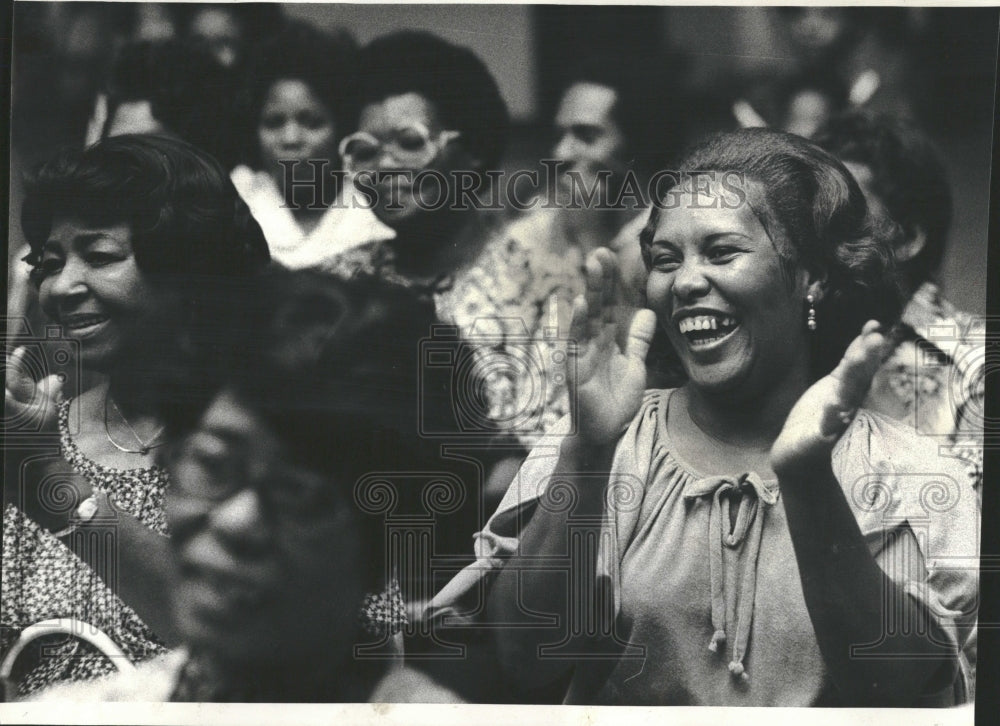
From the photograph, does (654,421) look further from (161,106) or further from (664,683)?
(161,106)

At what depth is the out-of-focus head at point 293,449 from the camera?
3.47 metres

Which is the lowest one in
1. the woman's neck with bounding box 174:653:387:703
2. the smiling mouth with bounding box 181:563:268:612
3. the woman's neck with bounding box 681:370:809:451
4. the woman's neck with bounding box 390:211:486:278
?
the woman's neck with bounding box 174:653:387:703

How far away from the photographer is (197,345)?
3.48 metres

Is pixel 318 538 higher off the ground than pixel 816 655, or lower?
higher

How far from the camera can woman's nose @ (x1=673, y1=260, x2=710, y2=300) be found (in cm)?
343

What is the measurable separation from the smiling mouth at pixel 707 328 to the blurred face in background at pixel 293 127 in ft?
3.59

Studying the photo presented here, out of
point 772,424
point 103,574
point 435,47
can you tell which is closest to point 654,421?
point 772,424

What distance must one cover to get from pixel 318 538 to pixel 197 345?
635 millimetres

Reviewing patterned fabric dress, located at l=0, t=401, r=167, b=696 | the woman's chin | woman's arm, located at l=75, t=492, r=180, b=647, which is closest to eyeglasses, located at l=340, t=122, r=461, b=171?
the woman's chin

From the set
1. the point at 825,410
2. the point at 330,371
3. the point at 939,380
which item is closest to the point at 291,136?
the point at 330,371

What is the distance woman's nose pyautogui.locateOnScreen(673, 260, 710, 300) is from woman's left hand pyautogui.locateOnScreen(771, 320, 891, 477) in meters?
0.42

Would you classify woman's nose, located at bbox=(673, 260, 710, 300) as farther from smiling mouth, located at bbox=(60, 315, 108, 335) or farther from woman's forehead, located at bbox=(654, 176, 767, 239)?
smiling mouth, located at bbox=(60, 315, 108, 335)

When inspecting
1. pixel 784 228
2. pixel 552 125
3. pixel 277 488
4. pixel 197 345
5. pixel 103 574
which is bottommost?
pixel 103 574

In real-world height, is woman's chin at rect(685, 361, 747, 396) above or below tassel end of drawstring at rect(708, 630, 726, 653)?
above
